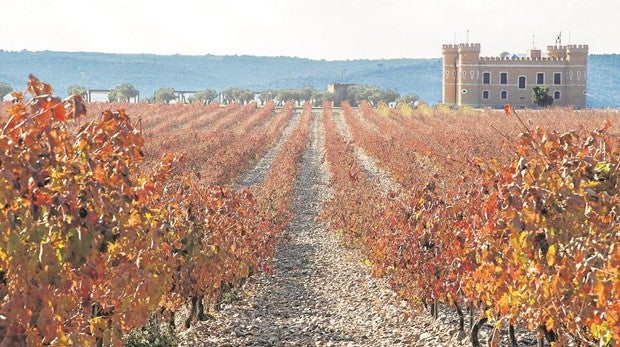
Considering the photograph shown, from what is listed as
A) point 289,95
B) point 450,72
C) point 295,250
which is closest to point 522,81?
point 450,72

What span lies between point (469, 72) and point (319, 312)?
79306 millimetres

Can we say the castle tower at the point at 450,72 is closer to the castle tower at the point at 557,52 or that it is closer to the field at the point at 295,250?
the castle tower at the point at 557,52

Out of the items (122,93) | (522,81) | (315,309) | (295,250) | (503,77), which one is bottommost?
(295,250)

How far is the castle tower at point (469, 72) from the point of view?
294 feet

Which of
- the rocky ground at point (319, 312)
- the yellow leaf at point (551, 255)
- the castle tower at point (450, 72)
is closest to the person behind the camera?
the yellow leaf at point (551, 255)

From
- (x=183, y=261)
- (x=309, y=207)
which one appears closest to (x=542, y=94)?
(x=309, y=207)

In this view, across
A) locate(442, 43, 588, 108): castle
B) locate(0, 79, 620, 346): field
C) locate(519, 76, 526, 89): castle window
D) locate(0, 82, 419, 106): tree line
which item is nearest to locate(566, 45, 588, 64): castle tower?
locate(442, 43, 588, 108): castle

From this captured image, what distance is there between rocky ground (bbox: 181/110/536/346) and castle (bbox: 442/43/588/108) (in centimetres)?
7212

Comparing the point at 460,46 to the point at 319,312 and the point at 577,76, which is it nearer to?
the point at 577,76

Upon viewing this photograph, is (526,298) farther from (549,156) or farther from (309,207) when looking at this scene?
(309,207)

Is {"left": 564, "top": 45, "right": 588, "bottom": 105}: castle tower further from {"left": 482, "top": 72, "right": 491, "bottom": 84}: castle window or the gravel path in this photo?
the gravel path

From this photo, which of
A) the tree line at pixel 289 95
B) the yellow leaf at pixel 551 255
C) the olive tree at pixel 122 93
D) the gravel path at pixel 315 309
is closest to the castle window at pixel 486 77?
the tree line at pixel 289 95

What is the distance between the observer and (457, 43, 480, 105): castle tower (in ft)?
294

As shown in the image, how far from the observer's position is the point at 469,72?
3538 inches
